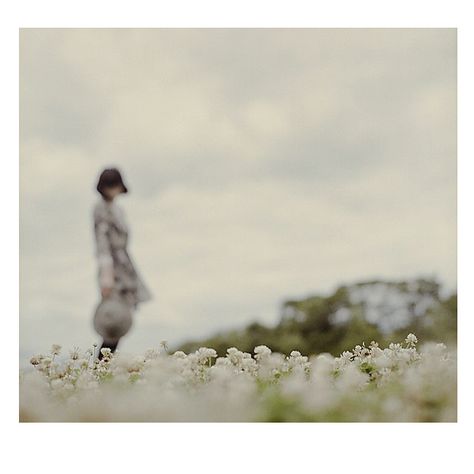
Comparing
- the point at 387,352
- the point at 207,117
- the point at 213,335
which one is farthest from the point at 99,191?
the point at 213,335

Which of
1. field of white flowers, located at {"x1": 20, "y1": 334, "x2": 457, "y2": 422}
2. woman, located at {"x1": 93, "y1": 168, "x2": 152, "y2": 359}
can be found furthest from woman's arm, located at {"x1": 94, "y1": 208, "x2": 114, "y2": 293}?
field of white flowers, located at {"x1": 20, "y1": 334, "x2": 457, "y2": 422}

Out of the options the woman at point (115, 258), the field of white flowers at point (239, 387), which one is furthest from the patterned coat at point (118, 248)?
the field of white flowers at point (239, 387)

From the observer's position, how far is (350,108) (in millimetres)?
6910

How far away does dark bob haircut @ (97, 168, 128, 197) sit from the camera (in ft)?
18.0

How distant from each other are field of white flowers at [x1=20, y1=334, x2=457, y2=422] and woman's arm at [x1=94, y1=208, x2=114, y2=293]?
1.65 ft

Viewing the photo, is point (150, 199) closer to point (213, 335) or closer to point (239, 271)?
point (239, 271)

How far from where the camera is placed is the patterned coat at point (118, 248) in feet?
17.8

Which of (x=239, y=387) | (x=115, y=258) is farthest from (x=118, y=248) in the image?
(x=239, y=387)

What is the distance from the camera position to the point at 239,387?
4.27m

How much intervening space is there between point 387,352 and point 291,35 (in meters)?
2.54

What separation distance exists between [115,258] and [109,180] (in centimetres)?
57

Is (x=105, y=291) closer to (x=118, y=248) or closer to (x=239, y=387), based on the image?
(x=118, y=248)

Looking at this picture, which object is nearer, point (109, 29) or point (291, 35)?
point (109, 29)
